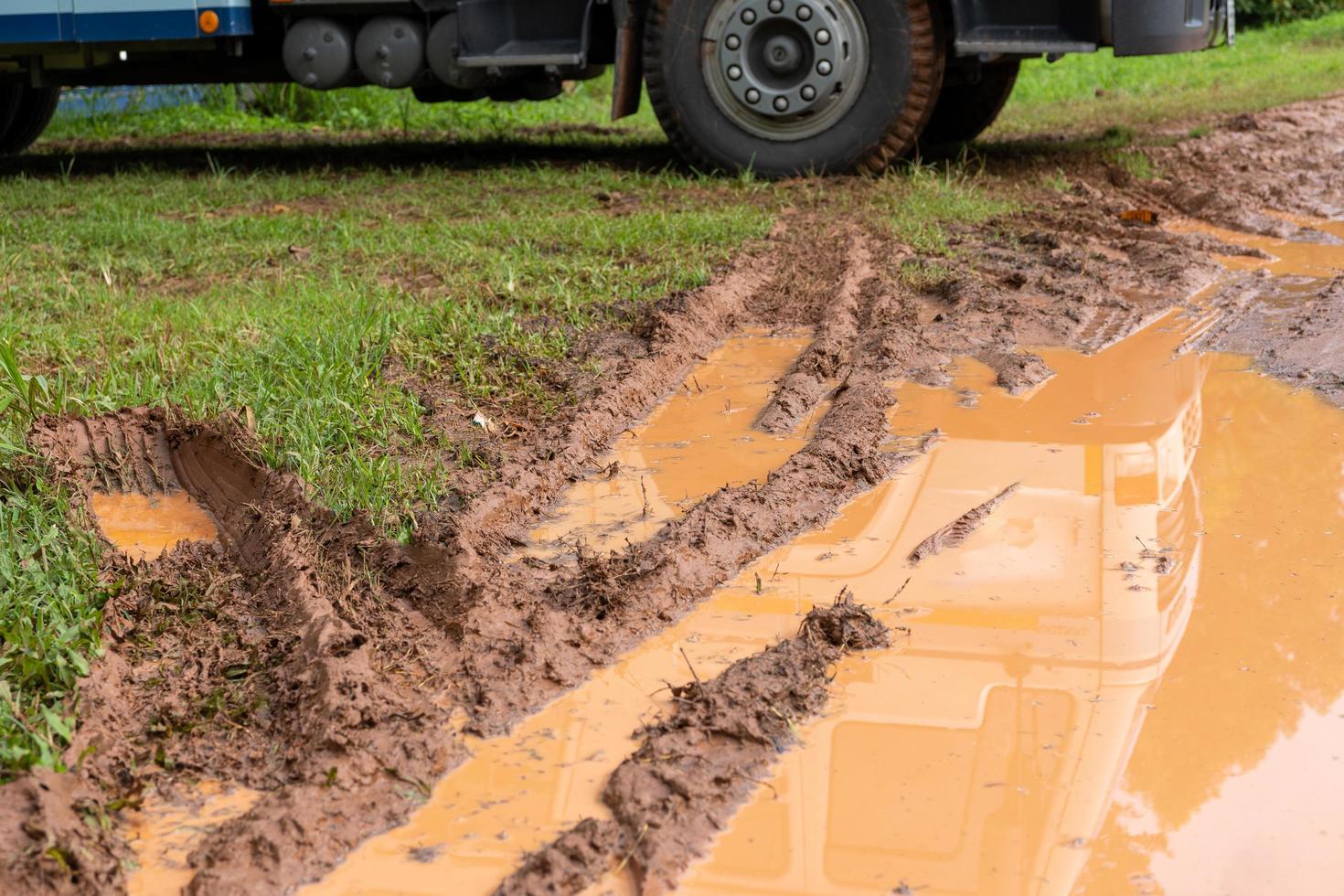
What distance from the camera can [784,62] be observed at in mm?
6441

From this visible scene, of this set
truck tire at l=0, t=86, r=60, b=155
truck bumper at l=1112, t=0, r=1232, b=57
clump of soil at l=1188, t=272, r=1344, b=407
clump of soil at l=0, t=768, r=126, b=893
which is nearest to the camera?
clump of soil at l=0, t=768, r=126, b=893

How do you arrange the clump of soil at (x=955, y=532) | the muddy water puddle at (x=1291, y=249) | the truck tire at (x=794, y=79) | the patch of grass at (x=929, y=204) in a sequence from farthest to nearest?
the truck tire at (x=794, y=79) → the patch of grass at (x=929, y=204) → the muddy water puddle at (x=1291, y=249) → the clump of soil at (x=955, y=532)

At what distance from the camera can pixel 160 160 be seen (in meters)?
8.43

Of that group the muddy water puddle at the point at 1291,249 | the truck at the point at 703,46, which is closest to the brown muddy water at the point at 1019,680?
the muddy water puddle at the point at 1291,249

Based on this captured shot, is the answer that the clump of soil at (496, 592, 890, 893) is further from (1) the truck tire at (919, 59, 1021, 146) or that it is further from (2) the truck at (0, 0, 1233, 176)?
(1) the truck tire at (919, 59, 1021, 146)

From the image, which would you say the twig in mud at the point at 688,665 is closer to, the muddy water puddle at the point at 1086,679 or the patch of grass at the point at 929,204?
the muddy water puddle at the point at 1086,679

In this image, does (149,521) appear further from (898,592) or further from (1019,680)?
(1019,680)

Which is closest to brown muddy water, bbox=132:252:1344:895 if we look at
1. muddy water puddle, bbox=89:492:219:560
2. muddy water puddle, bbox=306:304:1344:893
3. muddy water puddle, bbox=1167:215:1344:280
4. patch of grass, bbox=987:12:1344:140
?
muddy water puddle, bbox=306:304:1344:893

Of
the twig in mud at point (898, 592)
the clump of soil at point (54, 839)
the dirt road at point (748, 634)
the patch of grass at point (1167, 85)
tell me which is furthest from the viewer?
the patch of grass at point (1167, 85)

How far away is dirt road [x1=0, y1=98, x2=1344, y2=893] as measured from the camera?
183cm

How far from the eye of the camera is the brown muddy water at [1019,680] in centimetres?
180

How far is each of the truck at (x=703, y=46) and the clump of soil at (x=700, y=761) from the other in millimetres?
4462

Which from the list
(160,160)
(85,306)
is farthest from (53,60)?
(85,306)

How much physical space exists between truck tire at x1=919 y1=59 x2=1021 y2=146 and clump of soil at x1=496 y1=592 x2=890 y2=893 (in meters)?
5.78
